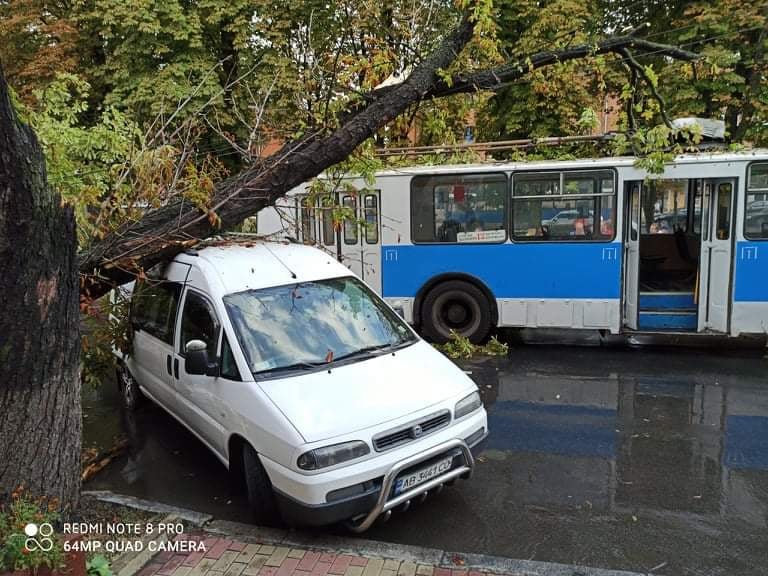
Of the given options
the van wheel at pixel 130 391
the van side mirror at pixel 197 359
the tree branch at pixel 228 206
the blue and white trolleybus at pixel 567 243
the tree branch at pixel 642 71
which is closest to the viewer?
the van side mirror at pixel 197 359

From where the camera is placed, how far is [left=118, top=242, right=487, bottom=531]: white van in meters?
3.85

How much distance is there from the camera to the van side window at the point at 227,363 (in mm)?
4480

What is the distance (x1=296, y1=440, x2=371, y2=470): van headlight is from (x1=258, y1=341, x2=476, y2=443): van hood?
0.07m

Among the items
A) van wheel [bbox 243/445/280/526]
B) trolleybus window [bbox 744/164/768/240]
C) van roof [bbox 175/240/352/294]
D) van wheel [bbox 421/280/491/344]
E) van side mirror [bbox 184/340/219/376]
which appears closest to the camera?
van wheel [bbox 243/445/280/526]

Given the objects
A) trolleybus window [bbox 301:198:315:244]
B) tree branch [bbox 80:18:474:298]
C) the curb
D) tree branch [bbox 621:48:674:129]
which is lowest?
the curb

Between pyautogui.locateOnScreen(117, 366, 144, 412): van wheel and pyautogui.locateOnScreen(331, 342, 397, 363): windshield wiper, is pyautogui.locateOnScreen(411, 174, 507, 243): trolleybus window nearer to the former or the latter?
pyautogui.locateOnScreen(117, 366, 144, 412): van wheel

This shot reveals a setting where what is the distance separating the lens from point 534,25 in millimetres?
13867

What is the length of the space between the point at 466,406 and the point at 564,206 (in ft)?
17.9

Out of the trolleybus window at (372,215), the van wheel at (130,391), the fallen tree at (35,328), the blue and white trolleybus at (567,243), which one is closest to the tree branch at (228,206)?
the van wheel at (130,391)

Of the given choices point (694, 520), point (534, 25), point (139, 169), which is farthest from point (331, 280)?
point (534, 25)

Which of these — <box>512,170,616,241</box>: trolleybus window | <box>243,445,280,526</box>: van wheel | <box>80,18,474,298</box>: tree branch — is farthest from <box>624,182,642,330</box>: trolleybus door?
<box>243,445,280,526</box>: van wheel

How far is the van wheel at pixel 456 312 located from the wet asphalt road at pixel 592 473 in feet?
4.86

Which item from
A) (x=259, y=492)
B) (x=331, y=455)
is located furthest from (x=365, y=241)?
(x=331, y=455)

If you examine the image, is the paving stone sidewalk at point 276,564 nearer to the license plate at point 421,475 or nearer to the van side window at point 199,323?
the license plate at point 421,475
